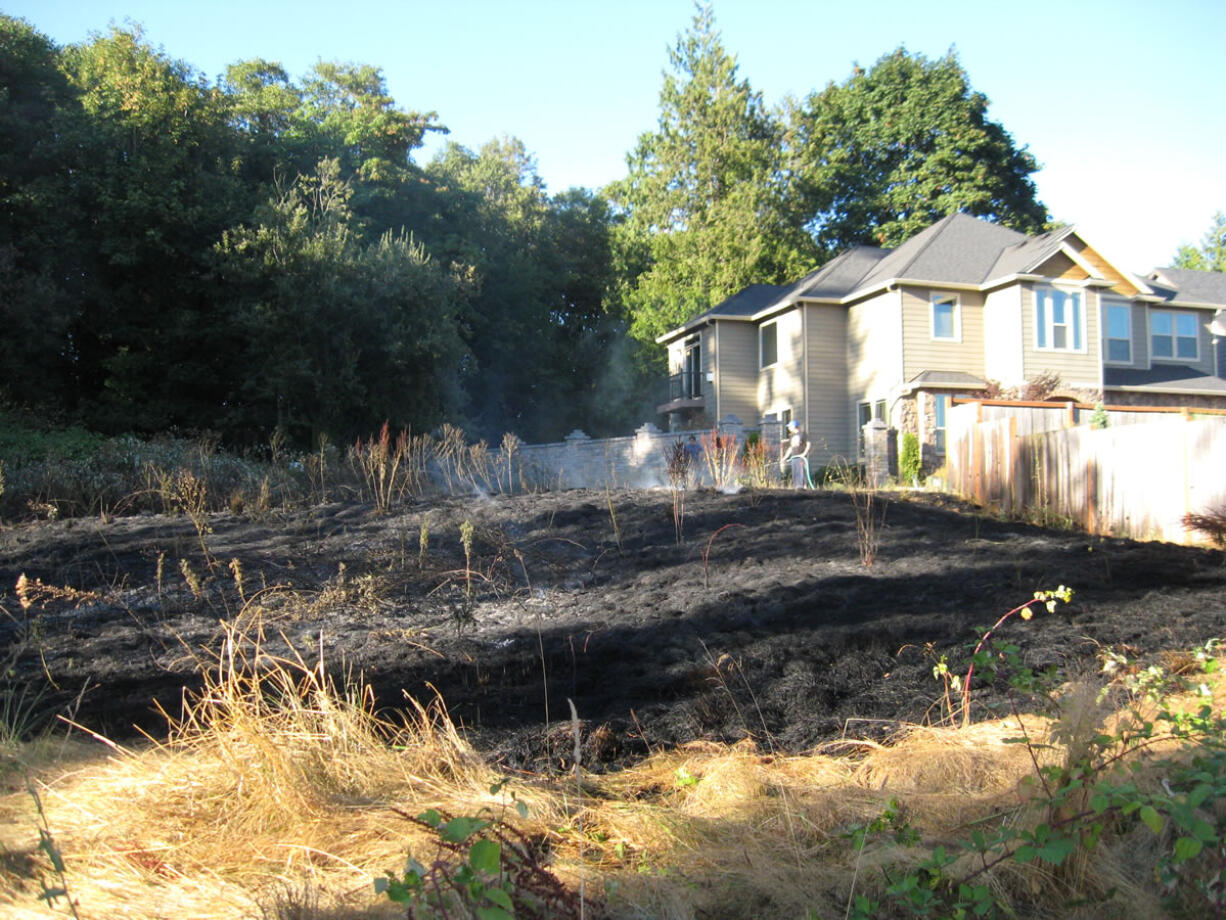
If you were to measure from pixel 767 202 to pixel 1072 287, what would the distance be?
10.6 m

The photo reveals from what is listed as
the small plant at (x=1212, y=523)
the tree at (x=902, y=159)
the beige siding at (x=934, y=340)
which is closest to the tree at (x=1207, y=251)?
the tree at (x=902, y=159)

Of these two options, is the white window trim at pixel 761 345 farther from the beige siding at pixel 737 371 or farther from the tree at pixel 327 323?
the tree at pixel 327 323

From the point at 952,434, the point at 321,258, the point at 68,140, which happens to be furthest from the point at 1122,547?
the point at 68,140

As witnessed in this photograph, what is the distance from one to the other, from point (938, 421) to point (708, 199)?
528 inches

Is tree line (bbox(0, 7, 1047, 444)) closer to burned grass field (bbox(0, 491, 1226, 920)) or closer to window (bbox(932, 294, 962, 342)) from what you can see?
window (bbox(932, 294, 962, 342))

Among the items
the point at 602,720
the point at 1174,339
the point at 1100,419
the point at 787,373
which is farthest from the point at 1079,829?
the point at 1174,339

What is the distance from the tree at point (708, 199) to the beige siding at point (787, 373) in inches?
212

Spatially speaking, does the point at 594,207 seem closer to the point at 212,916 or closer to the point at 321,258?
the point at 321,258

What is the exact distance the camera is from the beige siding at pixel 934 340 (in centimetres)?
1978

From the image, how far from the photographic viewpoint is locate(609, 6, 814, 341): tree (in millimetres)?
27641

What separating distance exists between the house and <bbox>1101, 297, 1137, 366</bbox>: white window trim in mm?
36

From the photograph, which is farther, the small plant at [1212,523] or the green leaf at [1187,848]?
the small plant at [1212,523]

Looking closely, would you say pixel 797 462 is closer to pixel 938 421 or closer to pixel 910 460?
pixel 910 460

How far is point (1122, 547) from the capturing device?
715 centimetres
